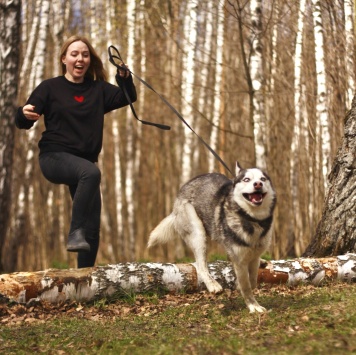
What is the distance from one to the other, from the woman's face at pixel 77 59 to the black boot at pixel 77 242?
4.88ft

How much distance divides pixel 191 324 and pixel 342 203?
2.43m

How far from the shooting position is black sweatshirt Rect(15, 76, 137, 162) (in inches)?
235

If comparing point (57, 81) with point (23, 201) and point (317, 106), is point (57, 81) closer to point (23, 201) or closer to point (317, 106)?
point (317, 106)

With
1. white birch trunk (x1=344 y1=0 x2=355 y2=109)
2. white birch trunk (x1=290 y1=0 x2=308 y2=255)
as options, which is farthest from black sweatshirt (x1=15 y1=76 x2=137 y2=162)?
white birch trunk (x1=290 y1=0 x2=308 y2=255)

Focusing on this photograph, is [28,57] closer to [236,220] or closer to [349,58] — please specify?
[349,58]

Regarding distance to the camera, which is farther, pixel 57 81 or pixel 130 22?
pixel 130 22

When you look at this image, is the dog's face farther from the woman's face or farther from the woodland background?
the woodland background

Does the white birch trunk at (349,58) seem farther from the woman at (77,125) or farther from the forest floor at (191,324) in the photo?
the woman at (77,125)

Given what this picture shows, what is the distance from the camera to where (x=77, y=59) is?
6.10 meters

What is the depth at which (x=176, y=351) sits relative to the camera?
4.02 metres

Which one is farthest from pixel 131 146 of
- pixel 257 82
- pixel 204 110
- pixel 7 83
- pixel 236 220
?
pixel 236 220

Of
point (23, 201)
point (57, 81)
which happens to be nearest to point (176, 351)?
point (57, 81)

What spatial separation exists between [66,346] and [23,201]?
28.4 ft

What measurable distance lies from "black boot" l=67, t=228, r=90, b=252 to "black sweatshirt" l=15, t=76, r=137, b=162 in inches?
29.3
